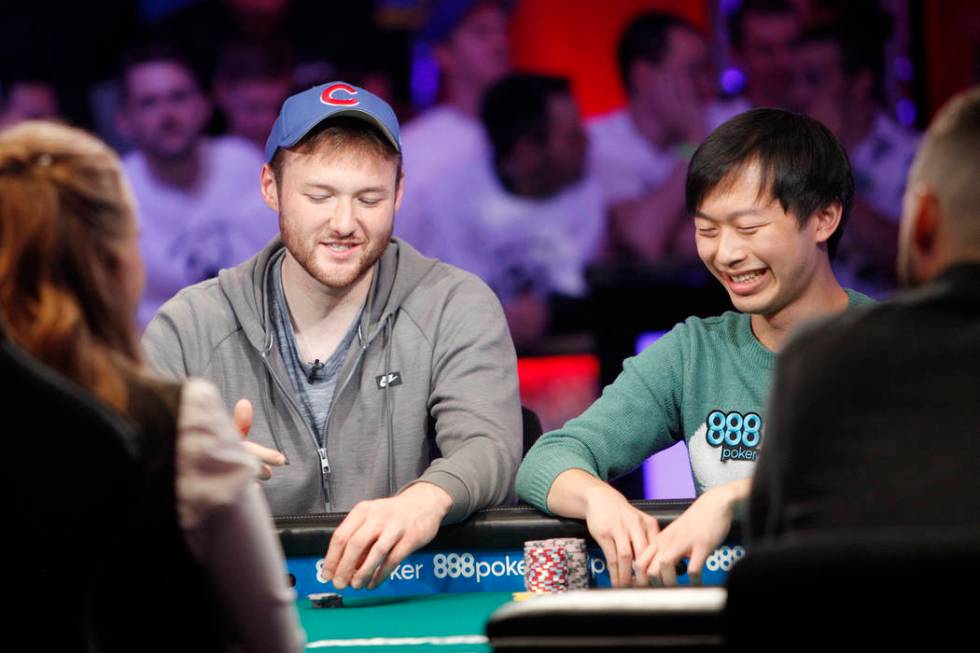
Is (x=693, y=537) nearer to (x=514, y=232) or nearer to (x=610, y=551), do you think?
(x=610, y=551)

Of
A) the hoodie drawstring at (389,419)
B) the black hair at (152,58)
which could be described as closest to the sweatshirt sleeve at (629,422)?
the hoodie drawstring at (389,419)

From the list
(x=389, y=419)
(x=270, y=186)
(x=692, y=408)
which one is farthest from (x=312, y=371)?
(x=692, y=408)

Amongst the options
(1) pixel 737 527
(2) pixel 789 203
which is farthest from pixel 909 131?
(1) pixel 737 527

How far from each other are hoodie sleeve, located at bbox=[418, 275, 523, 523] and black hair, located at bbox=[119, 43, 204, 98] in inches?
147

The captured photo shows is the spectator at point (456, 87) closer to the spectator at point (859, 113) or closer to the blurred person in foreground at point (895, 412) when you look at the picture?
the spectator at point (859, 113)

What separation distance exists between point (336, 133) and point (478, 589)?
46.9 inches

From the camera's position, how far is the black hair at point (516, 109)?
6.43 meters

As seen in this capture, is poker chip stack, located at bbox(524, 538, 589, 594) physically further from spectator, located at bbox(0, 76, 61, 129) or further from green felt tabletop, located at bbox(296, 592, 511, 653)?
spectator, located at bbox(0, 76, 61, 129)

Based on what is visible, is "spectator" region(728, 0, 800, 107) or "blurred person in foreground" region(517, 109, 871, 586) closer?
"blurred person in foreground" region(517, 109, 871, 586)

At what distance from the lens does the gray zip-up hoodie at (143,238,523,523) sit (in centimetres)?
290

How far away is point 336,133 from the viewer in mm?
3002

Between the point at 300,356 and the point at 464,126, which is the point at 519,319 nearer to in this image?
the point at 464,126

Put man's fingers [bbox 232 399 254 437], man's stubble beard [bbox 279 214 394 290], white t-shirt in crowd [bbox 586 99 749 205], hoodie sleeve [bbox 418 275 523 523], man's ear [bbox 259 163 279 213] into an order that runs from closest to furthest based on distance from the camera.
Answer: man's fingers [bbox 232 399 254 437] < hoodie sleeve [bbox 418 275 523 523] < man's stubble beard [bbox 279 214 394 290] < man's ear [bbox 259 163 279 213] < white t-shirt in crowd [bbox 586 99 749 205]

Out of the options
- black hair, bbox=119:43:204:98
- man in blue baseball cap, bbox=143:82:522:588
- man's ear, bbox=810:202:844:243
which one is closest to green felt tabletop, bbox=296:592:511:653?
man in blue baseball cap, bbox=143:82:522:588
